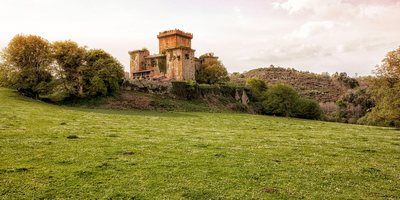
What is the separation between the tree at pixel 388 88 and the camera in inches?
1385

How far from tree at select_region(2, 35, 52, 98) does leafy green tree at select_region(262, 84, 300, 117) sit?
4633cm

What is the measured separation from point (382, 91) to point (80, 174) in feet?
118

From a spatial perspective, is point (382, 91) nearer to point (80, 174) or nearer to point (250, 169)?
point (250, 169)

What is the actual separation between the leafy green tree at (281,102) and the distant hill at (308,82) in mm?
46834

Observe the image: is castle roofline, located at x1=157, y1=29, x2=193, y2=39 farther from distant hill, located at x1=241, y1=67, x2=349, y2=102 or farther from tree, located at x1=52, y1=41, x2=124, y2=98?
distant hill, located at x1=241, y1=67, x2=349, y2=102

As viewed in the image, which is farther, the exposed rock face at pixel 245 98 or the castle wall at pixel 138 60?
the castle wall at pixel 138 60

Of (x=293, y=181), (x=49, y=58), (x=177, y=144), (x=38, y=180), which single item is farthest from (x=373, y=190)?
(x=49, y=58)

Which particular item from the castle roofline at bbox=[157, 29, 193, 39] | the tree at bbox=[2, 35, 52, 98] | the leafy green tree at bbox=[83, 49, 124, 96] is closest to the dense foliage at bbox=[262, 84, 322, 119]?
the castle roofline at bbox=[157, 29, 193, 39]

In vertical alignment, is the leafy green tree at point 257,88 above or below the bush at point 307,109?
above

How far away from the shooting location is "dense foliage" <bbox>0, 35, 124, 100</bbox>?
50.8 m

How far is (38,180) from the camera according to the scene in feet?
39.3

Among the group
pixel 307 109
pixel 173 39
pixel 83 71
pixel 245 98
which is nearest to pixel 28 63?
pixel 83 71

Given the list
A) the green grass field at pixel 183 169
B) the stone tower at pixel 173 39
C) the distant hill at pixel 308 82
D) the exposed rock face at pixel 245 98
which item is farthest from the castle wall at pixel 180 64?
the green grass field at pixel 183 169

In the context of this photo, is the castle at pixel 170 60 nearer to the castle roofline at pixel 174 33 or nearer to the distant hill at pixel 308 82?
the castle roofline at pixel 174 33
